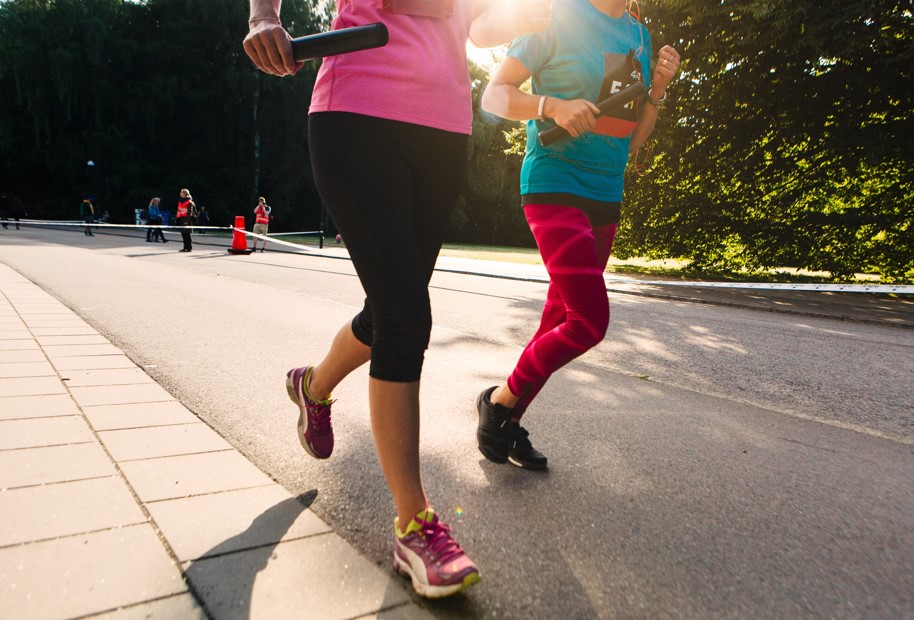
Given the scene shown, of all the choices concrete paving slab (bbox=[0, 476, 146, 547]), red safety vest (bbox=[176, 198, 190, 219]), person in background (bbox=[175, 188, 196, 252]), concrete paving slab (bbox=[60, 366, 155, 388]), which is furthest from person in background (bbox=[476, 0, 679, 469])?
red safety vest (bbox=[176, 198, 190, 219])

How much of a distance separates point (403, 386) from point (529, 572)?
0.61 m

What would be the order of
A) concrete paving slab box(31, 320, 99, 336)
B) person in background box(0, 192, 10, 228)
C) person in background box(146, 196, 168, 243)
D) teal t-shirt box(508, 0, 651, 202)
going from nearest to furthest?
teal t-shirt box(508, 0, 651, 202) < concrete paving slab box(31, 320, 99, 336) < person in background box(146, 196, 168, 243) < person in background box(0, 192, 10, 228)

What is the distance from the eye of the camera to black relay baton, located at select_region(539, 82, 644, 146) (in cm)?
252

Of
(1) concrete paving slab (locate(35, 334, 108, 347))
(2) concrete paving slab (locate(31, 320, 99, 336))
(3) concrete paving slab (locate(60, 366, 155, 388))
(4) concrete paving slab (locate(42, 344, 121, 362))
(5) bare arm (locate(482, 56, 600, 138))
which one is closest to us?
(5) bare arm (locate(482, 56, 600, 138))

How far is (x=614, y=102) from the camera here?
253cm

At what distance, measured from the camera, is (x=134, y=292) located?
308 inches

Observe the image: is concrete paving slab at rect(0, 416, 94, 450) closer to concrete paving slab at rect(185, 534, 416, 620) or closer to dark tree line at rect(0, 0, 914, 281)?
concrete paving slab at rect(185, 534, 416, 620)

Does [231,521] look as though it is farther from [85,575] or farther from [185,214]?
[185,214]

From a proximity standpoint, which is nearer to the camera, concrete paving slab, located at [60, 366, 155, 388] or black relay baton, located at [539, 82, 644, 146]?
black relay baton, located at [539, 82, 644, 146]

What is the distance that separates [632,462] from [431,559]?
1.37 meters

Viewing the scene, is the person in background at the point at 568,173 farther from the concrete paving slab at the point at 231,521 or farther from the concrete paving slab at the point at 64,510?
the concrete paving slab at the point at 64,510

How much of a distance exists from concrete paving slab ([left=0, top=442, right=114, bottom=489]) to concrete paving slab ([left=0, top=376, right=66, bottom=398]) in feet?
2.75

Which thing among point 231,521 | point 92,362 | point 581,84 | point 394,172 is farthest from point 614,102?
point 92,362

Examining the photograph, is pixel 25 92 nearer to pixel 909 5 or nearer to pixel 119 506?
pixel 909 5
